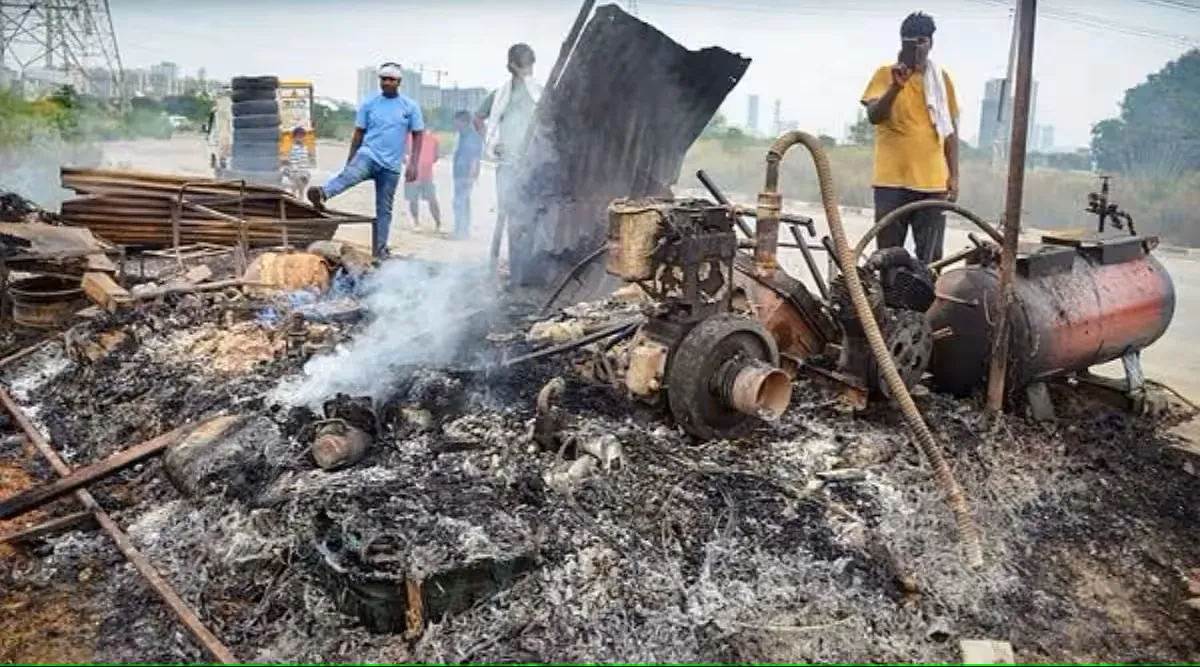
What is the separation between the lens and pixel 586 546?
369 cm

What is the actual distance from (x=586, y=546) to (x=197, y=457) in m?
1.89

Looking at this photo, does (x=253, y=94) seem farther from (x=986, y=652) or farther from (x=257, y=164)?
(x=986, y=652)

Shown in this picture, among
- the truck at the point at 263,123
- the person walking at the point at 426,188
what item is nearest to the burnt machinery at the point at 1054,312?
the person walking at the point at 426,188

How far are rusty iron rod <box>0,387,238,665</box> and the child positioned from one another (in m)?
12.1

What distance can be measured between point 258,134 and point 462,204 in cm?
665

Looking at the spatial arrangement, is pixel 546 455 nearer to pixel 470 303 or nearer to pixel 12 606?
pixel 12 606

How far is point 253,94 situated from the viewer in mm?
18297

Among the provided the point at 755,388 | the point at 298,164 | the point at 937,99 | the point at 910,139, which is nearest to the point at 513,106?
the point at 910,139

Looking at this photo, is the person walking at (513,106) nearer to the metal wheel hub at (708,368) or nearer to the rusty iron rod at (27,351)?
the rusty iron rod at (27,351)

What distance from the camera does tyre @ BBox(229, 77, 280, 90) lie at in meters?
17.9

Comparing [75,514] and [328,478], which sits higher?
[328,478]

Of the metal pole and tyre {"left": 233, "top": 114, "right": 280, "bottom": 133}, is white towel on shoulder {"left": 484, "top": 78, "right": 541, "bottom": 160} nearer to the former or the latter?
the metal pole

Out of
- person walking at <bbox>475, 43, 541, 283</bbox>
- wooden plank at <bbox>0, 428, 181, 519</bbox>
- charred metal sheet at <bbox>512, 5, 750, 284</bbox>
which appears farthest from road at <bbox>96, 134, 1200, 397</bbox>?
wooden plank at <bbox>0, 428, 181, 519</bbox>

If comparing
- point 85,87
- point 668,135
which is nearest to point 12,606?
point 668,135
